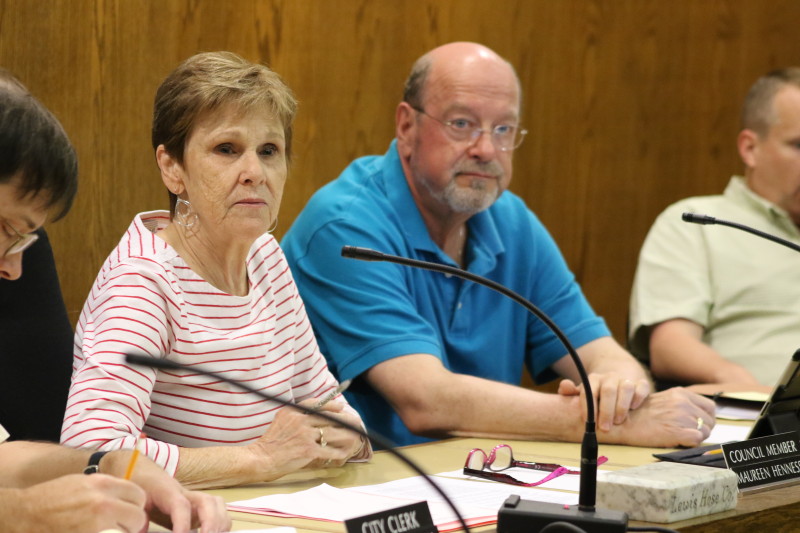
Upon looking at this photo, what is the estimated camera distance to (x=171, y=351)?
188 centimetres

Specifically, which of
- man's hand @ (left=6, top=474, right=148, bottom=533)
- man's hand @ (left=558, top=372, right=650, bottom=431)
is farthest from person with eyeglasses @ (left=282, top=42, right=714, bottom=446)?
man's hand @ (left=6, top=474, right=148, bottom=533)

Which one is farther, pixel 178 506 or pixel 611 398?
pixel 611 398

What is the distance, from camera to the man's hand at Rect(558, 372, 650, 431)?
7.50 ft

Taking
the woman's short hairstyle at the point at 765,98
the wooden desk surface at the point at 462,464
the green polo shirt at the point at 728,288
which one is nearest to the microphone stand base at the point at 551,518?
the wooden desk surface at the point at 462,464

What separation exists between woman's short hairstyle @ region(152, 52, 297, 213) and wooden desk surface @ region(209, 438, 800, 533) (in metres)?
0.63

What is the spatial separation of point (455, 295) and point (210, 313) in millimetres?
936

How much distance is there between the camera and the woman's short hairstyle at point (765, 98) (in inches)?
141

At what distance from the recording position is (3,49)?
2434 mm

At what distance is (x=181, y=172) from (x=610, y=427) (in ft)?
3.26

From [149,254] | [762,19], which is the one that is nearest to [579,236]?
[762,19]

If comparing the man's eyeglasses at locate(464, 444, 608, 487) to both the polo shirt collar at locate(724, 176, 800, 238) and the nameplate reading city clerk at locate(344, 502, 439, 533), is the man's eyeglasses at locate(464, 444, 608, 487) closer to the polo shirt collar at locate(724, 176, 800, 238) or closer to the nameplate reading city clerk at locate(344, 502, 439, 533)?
the nameplate reading city clerk at locate(344, 502, 439, 533)

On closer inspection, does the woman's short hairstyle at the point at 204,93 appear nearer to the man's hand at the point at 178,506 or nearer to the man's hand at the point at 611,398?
the man's hand at the point at 178,506

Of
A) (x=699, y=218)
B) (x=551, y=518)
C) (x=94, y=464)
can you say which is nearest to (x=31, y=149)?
(x=94, y=464)

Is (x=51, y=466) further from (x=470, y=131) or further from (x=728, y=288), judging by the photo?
(x=728, y=288)
